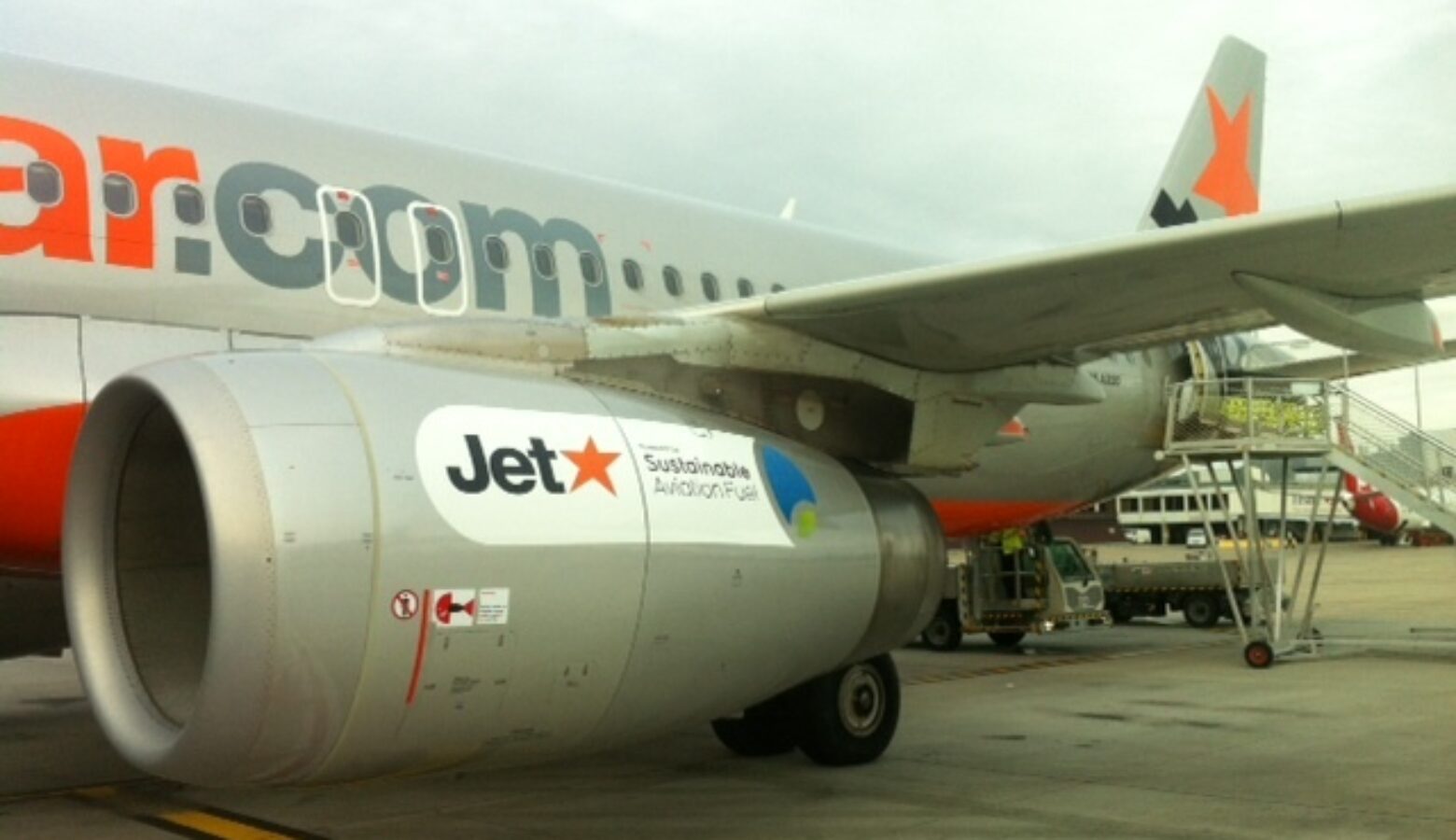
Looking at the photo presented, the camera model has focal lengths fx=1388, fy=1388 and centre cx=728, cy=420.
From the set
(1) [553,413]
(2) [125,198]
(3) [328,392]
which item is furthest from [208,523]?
(2) [125,198]

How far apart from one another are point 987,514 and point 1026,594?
5.43 meters

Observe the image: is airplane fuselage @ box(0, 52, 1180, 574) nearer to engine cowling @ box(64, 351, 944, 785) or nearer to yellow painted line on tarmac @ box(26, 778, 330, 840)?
engine cowling @ box(64, 351, 944, 785)

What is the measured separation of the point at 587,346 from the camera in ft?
21.1

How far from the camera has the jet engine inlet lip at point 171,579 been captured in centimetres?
454

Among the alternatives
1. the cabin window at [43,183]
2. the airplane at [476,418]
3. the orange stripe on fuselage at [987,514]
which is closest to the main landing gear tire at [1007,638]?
the orange stripe on fuselage at [987,514]

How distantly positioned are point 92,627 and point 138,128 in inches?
116

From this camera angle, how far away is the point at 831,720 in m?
8.41

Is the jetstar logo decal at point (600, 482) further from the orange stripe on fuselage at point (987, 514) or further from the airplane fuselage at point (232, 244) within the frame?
the orange stripe on fuselage at point (987, 514)

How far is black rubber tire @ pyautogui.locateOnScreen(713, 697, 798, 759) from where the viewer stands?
28.4 feet

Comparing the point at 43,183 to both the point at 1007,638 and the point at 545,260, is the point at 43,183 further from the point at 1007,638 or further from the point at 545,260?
the point at 1007,638

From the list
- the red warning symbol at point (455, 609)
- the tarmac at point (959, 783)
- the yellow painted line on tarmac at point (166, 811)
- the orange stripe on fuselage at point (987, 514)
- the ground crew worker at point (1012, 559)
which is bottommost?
the tarmac at point (959, 783)

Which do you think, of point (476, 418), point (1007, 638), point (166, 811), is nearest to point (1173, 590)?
point (1007, 638)

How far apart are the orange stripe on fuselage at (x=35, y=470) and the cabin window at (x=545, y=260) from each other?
2.93 meters

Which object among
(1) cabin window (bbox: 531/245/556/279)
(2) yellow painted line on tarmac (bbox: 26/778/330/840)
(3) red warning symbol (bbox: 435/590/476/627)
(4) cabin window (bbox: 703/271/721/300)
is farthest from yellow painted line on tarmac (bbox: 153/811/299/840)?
(4) cabin window (bbox: 703/271/721/300)
